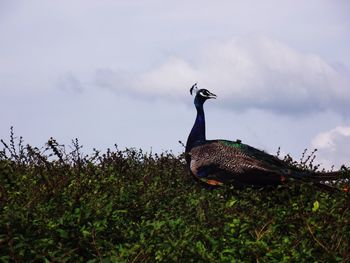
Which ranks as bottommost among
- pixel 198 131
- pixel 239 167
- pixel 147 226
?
pixel 147 226

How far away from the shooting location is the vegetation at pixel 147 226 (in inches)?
218

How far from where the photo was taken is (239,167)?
33.0 ft

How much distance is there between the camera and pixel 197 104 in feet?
39.7

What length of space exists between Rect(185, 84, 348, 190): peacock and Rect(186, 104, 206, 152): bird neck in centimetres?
30

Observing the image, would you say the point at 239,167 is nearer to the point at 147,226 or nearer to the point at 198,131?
the point at 198,131

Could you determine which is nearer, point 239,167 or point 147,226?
point 147,226

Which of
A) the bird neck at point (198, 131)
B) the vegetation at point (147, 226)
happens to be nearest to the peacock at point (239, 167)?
the bird neck at point (198, 131)

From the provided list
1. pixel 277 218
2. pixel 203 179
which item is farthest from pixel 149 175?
pixel 277 218

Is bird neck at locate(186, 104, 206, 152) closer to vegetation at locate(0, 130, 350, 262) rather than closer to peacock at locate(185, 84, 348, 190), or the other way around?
peacock at locate(185, 84, 348, 190)

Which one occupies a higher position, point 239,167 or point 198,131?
point 198,131

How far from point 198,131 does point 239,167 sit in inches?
72.0

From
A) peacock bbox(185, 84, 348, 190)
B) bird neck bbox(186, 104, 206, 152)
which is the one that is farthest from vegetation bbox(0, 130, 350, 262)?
bird neck bbox(186, 104, 206, 152)

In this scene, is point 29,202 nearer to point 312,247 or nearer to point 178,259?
point 178,259

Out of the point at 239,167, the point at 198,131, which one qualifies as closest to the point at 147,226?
the point at 239,167
